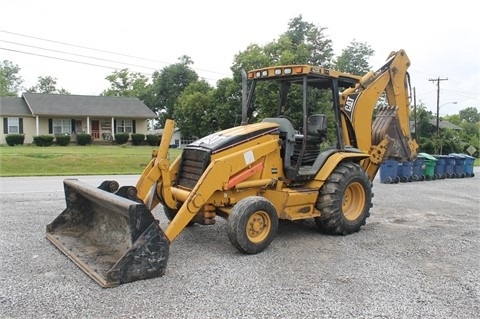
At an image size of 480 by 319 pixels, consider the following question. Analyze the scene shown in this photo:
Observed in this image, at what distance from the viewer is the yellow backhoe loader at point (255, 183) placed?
540 cm

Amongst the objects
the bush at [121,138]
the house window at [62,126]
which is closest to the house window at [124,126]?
the bush at [121,138]

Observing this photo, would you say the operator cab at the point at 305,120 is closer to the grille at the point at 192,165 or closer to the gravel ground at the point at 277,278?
the gravel ground at the point at 277,278

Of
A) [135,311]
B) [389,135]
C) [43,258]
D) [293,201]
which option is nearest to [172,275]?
[135,311]

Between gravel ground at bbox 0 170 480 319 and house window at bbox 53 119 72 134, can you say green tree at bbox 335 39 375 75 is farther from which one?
gravel ground at bbox 0 170 480 319

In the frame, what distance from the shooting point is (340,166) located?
288 inches

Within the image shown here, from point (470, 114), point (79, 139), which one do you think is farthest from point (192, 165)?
point (470, 114)

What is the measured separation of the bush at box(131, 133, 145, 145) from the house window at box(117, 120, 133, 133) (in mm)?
2485

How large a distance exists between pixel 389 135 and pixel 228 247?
13.0 feet

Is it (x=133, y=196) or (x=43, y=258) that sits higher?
(x=133, y=196)

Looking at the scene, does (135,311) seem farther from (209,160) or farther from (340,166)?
(340,166)

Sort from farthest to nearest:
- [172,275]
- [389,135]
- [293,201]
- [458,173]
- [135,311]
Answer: [458,173]
[389,135]
[293,201]
[172,275]
[135,311]

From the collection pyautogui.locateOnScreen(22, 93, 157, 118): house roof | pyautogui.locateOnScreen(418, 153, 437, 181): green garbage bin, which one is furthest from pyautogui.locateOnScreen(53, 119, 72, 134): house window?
pyautogui.locateOnScreen(418, 153, 437, 181): green garbage bin

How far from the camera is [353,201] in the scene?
25.0ft

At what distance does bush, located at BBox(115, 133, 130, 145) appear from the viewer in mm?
37078
